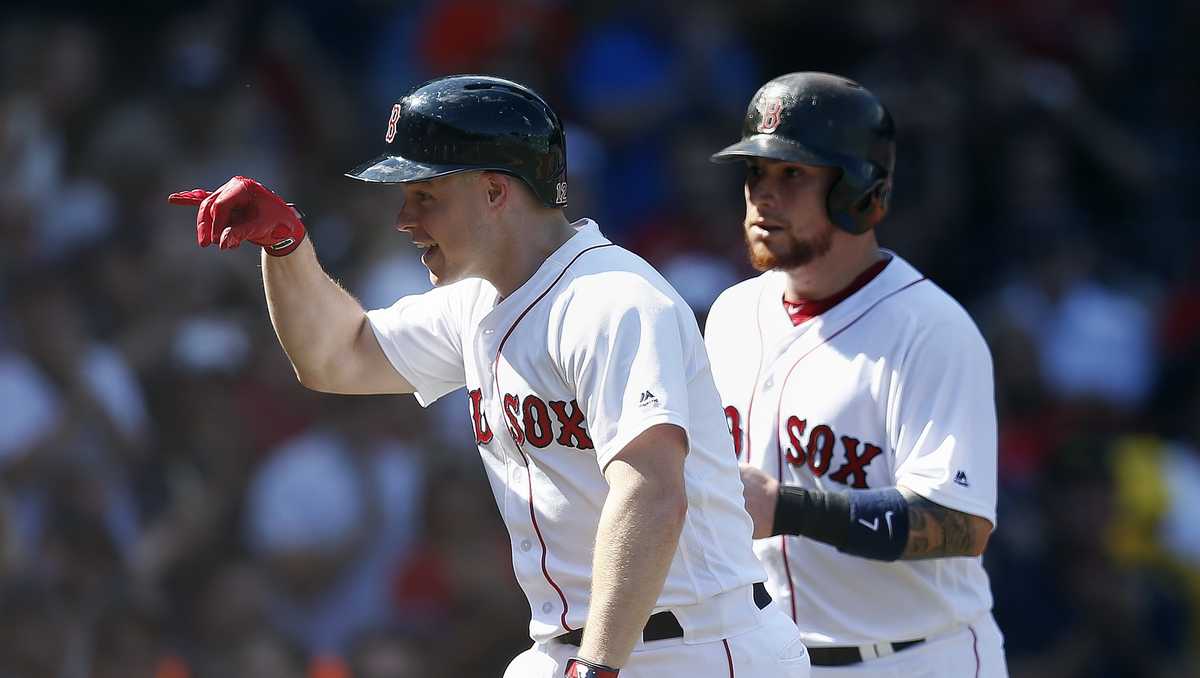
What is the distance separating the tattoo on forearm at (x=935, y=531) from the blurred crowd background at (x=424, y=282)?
7.77 ft

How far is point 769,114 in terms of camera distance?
3.53m

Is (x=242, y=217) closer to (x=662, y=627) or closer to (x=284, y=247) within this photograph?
(x=284, y=247)

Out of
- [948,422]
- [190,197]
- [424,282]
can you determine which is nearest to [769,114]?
[948,422]

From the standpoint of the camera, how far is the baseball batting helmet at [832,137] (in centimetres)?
348

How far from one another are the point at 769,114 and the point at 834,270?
0.36m

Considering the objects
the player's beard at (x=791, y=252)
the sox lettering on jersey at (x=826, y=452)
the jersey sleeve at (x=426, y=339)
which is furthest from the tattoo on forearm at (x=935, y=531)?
the jersey sleeve at (x=426, y=339)

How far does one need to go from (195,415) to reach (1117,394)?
3359mm

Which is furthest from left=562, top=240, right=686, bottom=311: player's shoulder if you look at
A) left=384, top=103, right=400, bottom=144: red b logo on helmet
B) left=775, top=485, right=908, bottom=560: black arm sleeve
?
left=775, top=485, right=908, bottom=560: black arm sleeve

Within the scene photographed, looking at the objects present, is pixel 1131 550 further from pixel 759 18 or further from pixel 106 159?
pixel 106 159

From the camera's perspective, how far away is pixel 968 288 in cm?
651

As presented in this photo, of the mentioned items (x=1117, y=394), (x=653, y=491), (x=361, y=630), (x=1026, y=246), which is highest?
(x=653, y=491)

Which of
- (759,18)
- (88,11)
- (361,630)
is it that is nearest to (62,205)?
(88,11)

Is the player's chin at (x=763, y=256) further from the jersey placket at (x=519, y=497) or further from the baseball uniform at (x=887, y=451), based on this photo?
the jersey placket at (x=519, y=497)

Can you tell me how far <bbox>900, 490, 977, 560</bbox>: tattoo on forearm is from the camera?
317cm
